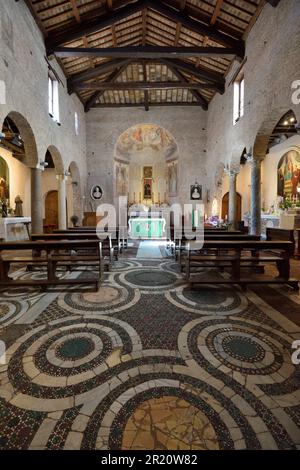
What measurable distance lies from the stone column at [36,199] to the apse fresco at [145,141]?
8604 mm

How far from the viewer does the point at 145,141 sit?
1698cm

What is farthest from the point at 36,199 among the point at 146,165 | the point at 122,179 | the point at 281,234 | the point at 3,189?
the point at 146,165

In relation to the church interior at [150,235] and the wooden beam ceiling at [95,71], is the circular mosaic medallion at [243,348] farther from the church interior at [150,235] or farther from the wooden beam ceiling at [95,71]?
the wooden beam ceiling at [95,71]

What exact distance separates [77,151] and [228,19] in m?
8.66

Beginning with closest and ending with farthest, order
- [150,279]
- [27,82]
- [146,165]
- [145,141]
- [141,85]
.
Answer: [150,279] → [27,82] → [141,85] → [145,141] → [146,165]

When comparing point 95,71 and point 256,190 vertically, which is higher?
point 95,71

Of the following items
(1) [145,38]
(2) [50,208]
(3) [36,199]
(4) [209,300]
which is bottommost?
(4) [209,300]

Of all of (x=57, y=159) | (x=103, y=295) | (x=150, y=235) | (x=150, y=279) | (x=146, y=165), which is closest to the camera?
(x=103, y=295)

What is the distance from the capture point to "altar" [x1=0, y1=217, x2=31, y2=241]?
9500 millimetres

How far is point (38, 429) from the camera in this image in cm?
171

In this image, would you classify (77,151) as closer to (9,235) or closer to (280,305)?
(9,235)

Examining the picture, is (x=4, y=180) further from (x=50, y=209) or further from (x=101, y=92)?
(x=101, y=92)

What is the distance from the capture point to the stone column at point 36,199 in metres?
8.23

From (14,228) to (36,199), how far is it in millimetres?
4101
